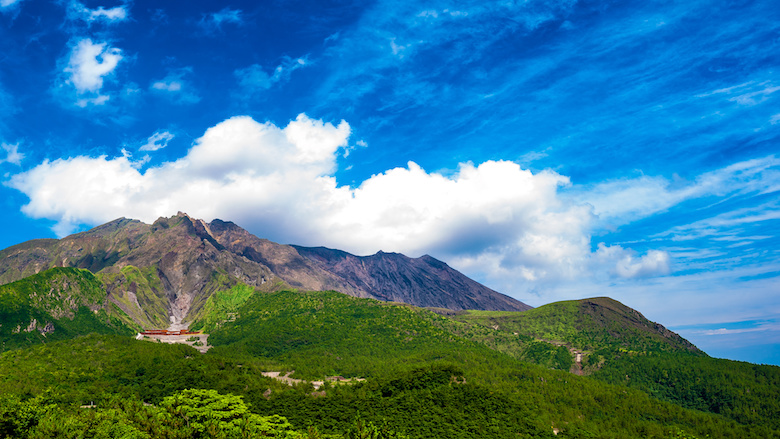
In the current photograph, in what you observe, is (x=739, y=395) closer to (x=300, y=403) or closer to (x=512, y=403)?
(x=512, y=403)

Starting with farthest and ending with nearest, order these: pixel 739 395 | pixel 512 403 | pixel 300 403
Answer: pixel 739 395, pixel 512 403, pixel 300 403

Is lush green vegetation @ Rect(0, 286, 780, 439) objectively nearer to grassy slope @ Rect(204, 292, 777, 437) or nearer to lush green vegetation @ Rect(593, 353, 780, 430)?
grassy slope @ Rect(204, 292, 777, 437)

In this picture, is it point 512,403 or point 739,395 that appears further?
point 739,395

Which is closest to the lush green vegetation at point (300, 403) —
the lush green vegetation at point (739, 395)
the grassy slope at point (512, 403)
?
the grassy slope at point (512, 403)

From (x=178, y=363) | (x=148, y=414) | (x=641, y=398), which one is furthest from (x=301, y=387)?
(x=641, y=398)

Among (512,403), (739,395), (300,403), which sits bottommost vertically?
(300,403)

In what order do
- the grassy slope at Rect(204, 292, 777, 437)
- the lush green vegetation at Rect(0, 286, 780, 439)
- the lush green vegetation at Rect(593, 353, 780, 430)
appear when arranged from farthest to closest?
the lush green vegetation at Rect(593, 353, 780, 430), the grassy slope at Rect(204, 292, 777, 437), the lush green vegetation at Rect(0, 286, 780, 439)

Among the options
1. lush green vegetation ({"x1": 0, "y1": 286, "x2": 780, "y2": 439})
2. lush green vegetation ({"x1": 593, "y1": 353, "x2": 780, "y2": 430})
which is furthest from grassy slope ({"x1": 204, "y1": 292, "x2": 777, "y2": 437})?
lush green vegetation ({"x1": 593, "y1": 353, "x2": 780, "y2": 430})

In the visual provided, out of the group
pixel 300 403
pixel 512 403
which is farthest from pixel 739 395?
pixel 300 403

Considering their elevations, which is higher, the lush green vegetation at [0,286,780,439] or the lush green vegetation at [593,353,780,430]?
the lush green vegetation at [593,353,780,430]

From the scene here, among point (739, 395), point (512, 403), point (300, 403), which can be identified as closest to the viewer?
point (300, 403)

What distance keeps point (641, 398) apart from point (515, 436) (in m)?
77.7

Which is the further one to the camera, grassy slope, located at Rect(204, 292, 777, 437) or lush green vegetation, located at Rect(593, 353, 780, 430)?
lush green vegetation, located at Rect(593, 353, 780, 430)

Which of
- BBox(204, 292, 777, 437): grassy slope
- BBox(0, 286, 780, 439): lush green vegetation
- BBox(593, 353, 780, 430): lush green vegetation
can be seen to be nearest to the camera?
BBox(0, 286, 780, 439): lush green vegetation
